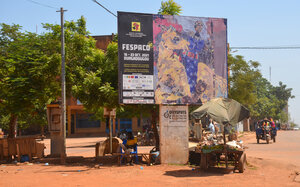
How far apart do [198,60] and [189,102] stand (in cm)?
205

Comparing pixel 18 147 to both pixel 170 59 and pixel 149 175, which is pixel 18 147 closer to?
pixel 149 175

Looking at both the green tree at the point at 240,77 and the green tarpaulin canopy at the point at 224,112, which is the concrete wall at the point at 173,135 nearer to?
the green tarpaulin canopy at the point at 224,112

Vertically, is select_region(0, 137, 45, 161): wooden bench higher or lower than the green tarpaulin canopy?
lower

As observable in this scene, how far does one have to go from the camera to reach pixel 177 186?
10070mm

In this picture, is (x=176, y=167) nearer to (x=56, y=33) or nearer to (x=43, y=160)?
(x=43, y=160)

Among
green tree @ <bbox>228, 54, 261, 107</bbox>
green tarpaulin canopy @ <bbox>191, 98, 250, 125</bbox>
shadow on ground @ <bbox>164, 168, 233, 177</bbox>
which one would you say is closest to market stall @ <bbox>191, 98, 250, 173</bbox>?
green tarpaulin canopy @ <bbox>191, 98, 250, 125</bbox>

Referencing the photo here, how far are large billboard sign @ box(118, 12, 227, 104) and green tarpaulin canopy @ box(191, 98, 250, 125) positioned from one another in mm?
2796

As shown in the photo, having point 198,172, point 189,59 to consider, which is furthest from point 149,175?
A: point 189,59

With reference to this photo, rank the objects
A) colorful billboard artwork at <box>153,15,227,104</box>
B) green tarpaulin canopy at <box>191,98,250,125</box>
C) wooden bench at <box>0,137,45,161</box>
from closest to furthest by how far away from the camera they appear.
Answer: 1. green tarpaulin canopy at <box>191,98,250,125</box>
2. colorful billboard artwork at <box>153,15,227,104</box>
3. wooden bench at <box>0,137,45,161</box>

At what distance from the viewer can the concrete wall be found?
15023 mm

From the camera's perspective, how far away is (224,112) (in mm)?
12609

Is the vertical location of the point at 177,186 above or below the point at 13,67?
below

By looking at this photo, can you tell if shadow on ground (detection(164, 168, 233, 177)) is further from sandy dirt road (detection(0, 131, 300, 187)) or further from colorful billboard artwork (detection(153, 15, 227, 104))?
colorful billboard artwork (detection(153, 15, 227, 104))

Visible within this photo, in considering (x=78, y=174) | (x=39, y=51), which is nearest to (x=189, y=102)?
(x=78, y=174)
